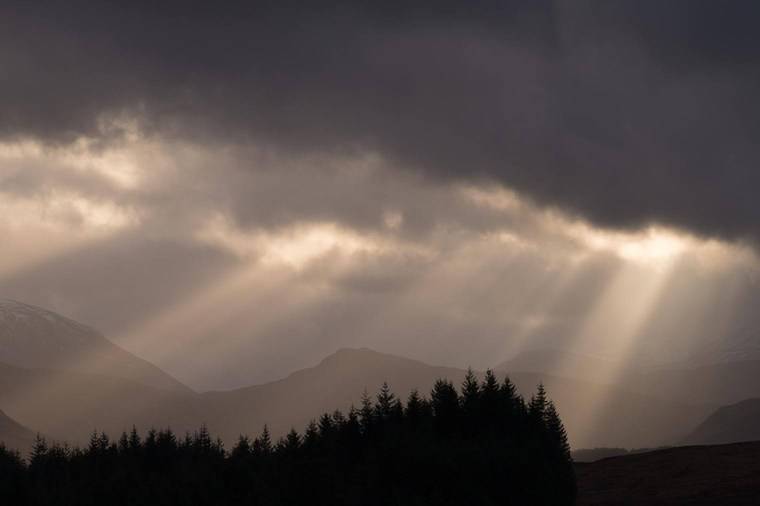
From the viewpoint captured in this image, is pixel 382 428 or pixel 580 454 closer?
pixel 382 428

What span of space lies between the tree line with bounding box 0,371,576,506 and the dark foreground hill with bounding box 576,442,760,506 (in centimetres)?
844

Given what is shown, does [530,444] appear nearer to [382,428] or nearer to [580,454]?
[382,428]

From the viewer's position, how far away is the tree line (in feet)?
169

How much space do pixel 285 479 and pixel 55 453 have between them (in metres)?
39.3

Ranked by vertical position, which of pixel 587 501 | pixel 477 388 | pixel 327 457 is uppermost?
pixel 477 388

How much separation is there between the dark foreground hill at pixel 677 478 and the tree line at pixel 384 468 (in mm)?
8442

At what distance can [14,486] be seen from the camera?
192 feet

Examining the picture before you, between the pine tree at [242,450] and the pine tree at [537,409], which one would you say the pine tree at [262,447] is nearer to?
the pine tree at [242,450]

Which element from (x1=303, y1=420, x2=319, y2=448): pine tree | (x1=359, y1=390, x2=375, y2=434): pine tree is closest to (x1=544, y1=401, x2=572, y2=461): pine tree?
(x1=359, y1=390, x2=375, y2=434): pine tree

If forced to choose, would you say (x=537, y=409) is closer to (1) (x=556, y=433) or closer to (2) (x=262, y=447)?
(1) (x=556, y=433)

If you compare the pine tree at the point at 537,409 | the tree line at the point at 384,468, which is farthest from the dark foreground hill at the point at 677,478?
the tree line at the point at 384,468

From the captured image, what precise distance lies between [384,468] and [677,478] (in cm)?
3085

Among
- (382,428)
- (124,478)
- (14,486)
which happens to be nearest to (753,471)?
(382,428)

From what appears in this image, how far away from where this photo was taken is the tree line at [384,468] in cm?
5150
